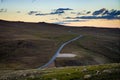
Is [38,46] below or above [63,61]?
below

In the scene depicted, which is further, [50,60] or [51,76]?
[50,60]

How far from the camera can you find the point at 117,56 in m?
183

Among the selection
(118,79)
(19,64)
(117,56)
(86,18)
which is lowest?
(117,56)

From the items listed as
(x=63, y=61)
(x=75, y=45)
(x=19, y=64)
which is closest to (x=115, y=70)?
(x=63, y=61)

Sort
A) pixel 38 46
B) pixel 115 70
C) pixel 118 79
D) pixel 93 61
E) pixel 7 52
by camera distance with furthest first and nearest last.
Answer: pixel 38 46, pixel 7 52, pixel 93 61, pixel 115 70, pixel 118 79

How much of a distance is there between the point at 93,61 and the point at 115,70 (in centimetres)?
8614

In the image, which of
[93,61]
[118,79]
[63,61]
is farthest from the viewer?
[93,61]

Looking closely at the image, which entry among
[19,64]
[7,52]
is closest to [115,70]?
[19,64]

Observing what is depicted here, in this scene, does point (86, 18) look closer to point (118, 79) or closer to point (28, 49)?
point (28, 49)

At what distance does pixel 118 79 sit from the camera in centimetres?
5625

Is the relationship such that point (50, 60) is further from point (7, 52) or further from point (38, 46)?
point (38, 46)

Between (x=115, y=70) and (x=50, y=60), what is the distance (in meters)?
77.8

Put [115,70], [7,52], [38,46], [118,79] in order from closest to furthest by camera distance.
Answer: [118,79]
[115,70]
[7,52]
[38,46]

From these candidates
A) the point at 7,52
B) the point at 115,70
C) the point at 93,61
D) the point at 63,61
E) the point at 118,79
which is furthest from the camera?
the point at 7,52
